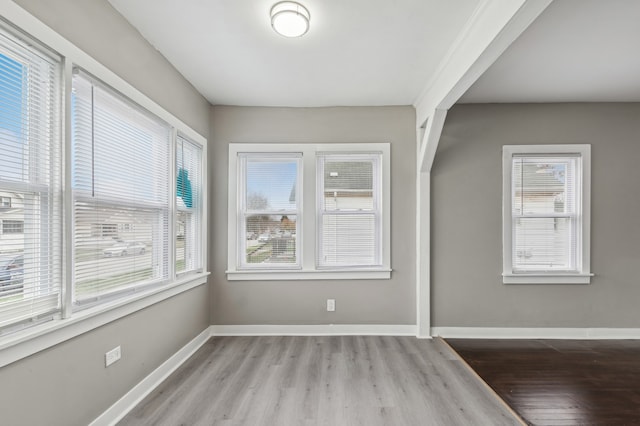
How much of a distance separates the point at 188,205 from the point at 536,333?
4036 mm

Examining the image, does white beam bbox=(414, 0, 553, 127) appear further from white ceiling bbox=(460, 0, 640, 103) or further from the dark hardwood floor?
the dark hardwood floor

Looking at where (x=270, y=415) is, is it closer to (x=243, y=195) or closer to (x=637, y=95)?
(x=243, y=195)

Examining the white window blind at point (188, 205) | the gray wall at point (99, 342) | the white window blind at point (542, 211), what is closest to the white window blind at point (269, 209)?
the white window blind at point (188, 205)

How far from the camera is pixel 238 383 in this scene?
2477 millimetres

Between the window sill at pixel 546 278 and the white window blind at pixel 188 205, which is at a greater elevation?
the white window blind at pixel 188 205

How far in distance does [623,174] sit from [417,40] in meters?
3.02

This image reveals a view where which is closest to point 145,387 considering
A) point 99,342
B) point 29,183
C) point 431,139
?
point 99,342

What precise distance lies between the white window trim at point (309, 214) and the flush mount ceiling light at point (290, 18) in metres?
1.60

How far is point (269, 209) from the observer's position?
3.61m

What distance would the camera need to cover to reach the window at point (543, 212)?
347 centimetres

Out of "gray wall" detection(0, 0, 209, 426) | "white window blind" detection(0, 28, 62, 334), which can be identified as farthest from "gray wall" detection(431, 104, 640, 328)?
"white window blind" detection(0, 28, 62, 334)

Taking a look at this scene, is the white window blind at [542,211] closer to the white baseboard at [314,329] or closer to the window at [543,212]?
the window at [543,212]

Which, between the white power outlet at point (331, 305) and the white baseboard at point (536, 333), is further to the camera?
the white power outlet at point (331, 305)

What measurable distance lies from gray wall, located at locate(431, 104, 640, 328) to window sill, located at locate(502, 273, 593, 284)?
0.23ft
